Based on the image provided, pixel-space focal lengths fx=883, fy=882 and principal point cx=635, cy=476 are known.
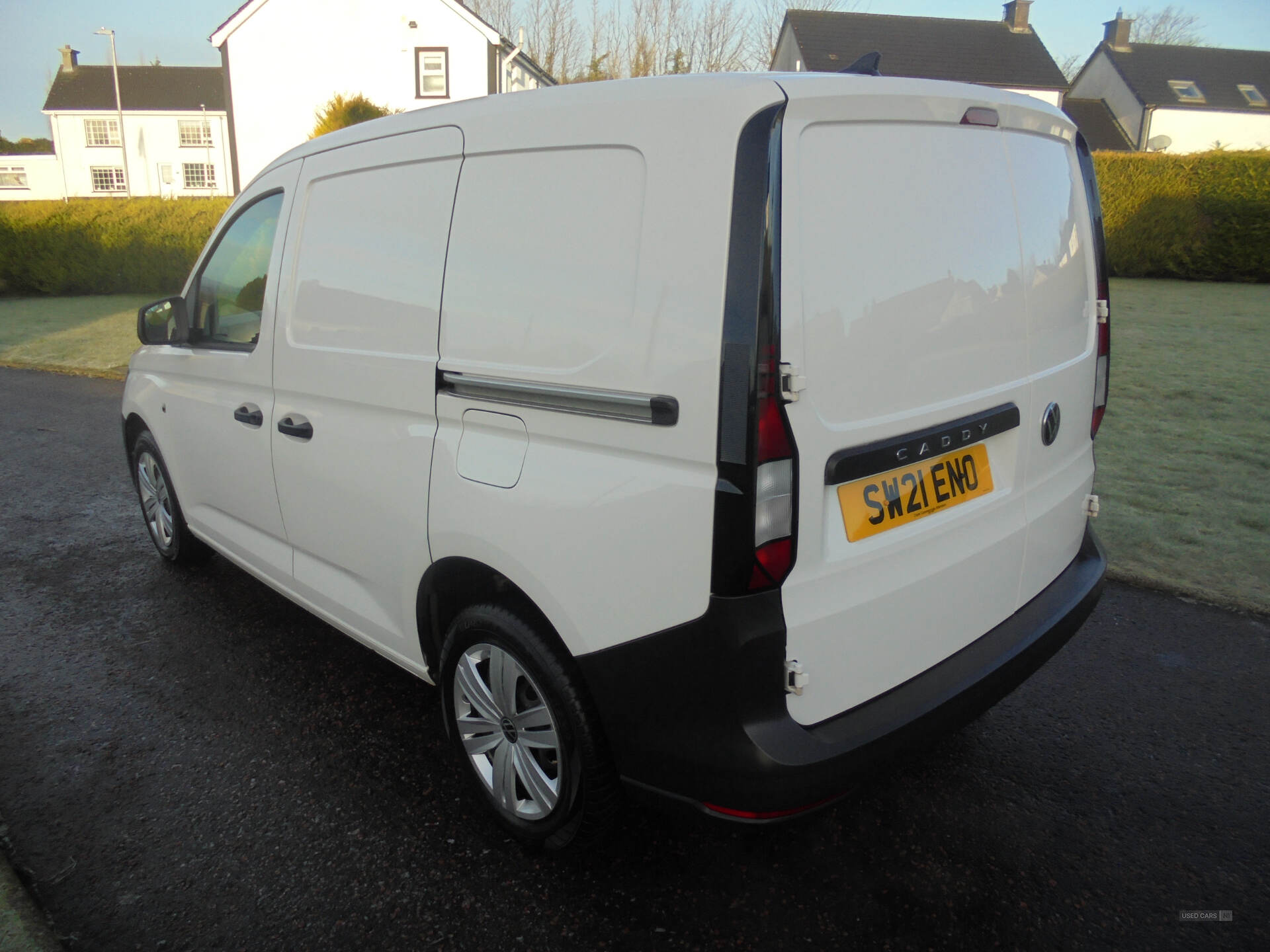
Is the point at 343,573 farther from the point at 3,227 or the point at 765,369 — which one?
the point at 3,227

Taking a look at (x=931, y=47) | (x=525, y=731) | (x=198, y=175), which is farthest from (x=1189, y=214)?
(x=198, y=175)

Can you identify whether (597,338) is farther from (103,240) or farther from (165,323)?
(103,240)

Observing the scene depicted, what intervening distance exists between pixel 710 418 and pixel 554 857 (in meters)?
1.46

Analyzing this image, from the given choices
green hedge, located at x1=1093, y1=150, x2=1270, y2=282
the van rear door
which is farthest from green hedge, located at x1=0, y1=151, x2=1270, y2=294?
the van rear door

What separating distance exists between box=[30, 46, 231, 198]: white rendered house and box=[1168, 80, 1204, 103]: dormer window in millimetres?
46037

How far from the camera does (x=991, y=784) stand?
9.25 ft

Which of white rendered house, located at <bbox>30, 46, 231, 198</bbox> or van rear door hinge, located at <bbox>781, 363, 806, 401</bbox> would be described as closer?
van rear door hinge, located at <bbox>781, 363, 806, 401</bbox>

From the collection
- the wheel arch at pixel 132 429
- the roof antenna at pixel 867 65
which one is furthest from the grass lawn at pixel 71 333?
the roof antenna at pixel 867 65

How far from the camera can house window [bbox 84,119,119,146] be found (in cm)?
4788

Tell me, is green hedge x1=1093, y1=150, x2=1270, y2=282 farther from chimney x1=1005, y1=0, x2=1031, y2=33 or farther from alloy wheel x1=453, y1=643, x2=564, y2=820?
chimney x1=1005, y1=0, x2=1031, y2=33

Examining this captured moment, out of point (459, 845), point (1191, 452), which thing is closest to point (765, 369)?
point (459, 845)

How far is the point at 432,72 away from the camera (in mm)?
30453

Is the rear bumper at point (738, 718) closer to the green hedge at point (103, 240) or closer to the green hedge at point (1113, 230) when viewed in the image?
the green hedge at point (1113, 230)

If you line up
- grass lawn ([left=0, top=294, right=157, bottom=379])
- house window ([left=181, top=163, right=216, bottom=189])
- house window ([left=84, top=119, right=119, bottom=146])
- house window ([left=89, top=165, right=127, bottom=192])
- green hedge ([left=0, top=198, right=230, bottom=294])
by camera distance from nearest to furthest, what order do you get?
1. grass lawn ([left=0, top=294, right=157, bottom=379])
2. green hedge ([left=0, top=198, right=230, bottom=294])
3. house window ([left=181, top=163, right=216, bottom=189])
4. house window ([left=84, top=119, right=119, bottom=146])
5. house window ([left=89, top=165, right=127, bottom=192])
